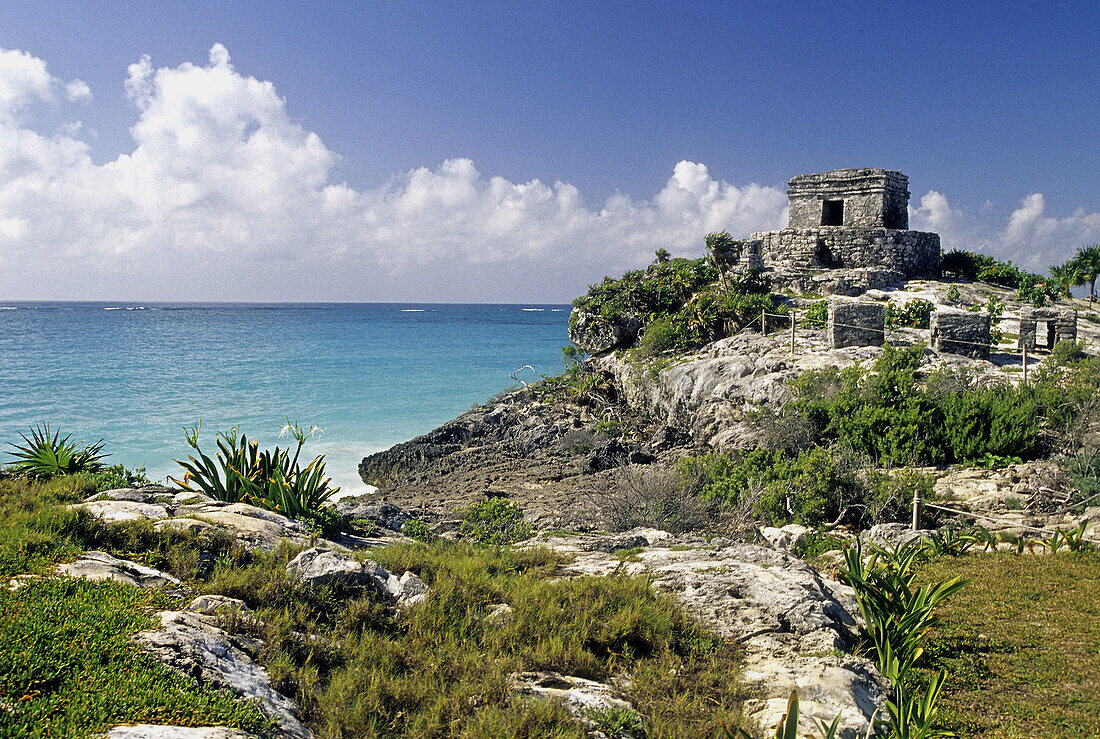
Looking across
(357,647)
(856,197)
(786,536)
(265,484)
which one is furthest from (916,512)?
(856,197)

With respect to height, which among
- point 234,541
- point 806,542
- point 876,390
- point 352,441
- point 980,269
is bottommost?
point 352,441

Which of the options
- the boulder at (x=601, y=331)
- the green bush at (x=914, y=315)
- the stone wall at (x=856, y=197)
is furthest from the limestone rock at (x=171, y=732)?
the stone wall at (x=856, y=197)

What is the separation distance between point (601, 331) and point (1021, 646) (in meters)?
17.5

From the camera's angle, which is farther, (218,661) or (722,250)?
(722,250)

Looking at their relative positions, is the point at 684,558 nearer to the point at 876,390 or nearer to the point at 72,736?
the point at 72,736

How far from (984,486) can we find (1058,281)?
83.3 ft

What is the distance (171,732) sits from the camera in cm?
251

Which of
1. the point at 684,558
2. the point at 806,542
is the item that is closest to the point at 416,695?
→ the point at 684,558

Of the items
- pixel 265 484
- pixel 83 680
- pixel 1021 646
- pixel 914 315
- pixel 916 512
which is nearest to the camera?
pixel 83 680

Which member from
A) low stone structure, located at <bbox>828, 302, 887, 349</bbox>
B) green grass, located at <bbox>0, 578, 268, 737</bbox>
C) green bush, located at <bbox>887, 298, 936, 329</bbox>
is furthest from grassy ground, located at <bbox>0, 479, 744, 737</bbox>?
green bush, located at <bbox>887, 298, 936, 329</bbox>

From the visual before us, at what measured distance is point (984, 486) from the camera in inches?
356

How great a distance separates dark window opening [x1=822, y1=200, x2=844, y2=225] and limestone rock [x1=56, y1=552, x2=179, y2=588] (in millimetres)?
24895

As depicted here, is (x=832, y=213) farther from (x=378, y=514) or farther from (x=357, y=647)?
(x=357, y=647)

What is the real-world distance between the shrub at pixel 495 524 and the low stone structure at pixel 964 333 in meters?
11.3
